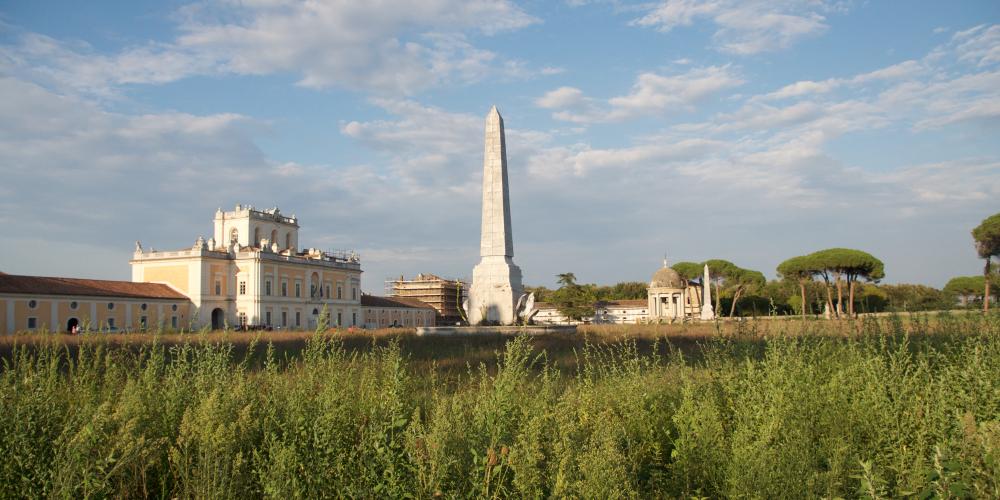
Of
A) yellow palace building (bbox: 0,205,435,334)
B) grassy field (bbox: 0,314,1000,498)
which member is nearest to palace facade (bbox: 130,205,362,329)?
yellow palace building (bbox: 0,205,435,334)

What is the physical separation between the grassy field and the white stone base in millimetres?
14209

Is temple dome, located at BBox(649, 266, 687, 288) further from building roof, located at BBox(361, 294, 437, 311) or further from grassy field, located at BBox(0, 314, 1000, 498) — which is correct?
grassy field, located at BBox(0, 314, 1000, 498)

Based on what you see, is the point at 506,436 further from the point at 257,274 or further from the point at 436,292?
the point at 436,292

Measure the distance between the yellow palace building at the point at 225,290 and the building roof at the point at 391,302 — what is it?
0.51 feet

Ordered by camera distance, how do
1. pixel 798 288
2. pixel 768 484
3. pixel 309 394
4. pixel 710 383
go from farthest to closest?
pixel 798 288, pixel 710 383, pixel 309 394, pixel 768 484

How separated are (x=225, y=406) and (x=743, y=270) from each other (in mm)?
64224

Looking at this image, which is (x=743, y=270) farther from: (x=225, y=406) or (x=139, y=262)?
(x=225, y=406)

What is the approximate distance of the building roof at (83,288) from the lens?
40.6 meters

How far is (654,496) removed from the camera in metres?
4.78

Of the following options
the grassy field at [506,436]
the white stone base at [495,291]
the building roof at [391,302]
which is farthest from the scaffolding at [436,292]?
the grassy field at [506,436]

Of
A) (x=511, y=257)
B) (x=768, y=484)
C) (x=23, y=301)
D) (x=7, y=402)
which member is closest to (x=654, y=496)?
(x=768, y=484)

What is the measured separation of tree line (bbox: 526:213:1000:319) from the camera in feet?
127

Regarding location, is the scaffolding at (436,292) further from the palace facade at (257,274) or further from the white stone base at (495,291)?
the white stone base at (495,291)

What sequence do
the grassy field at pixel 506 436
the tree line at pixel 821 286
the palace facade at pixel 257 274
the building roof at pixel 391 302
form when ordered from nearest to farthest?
the grassy field at pixel 506 436 < the tree line at pixel 821 286 < the palace facade at pixel 257 274 < the building roof at pixel 391 302
